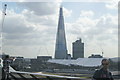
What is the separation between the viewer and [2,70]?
31.9 ft

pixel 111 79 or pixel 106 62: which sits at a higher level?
pixel 106 62

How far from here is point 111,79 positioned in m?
5.54

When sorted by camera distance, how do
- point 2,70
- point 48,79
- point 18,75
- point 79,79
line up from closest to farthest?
point 79,79 < point 48,79 < point 18,75 < point 2,70

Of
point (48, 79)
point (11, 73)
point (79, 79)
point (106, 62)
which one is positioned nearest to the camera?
point (106, 62)

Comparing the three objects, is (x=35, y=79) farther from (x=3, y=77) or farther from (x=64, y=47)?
(x=64, y=47)

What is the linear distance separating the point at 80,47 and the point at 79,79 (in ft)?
320

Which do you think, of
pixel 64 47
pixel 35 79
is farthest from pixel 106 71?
pixel 64 47

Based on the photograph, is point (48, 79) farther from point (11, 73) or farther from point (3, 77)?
point (3, 77)

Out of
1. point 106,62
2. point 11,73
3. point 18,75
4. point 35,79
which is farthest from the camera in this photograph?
point 11,73

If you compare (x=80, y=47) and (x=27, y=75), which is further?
(x=80, y=47)

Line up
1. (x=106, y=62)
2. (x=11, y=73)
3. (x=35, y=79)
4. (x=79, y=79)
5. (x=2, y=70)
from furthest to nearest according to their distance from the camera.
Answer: (x=2, y=70), (x=11, y=73), (x=35, y=79), (x=79, y=79), (x=106, y=62)

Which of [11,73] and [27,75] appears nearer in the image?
[27,75]

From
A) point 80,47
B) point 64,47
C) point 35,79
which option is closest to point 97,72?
point 35,79

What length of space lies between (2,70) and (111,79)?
524cm
